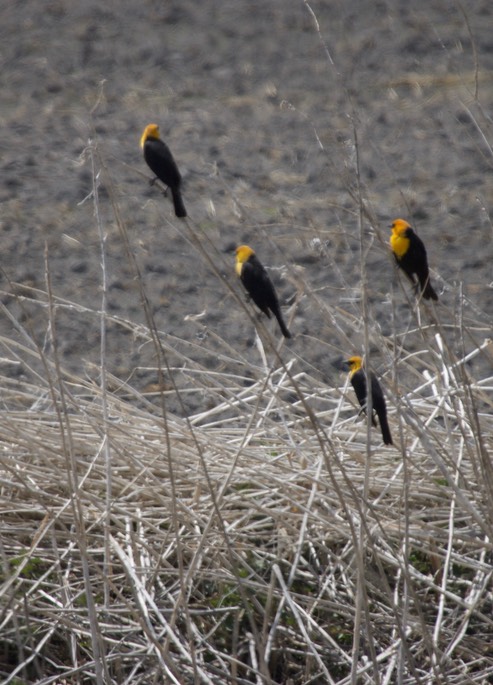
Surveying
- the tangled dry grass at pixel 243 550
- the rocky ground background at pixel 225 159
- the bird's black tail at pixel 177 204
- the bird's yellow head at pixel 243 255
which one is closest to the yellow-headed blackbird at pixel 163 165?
the bird's black tail at pixel 177 204

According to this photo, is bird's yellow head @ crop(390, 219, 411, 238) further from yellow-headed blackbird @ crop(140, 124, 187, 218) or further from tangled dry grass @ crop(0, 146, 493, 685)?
yellow-headed blackbird @ crop(140, 124, 187, 218)

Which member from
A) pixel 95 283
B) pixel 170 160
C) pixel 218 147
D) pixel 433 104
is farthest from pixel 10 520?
pixel 433 104

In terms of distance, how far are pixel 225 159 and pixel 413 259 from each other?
4762mm

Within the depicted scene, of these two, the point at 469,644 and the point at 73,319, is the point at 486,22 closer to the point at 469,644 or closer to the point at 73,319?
the point at 73,319

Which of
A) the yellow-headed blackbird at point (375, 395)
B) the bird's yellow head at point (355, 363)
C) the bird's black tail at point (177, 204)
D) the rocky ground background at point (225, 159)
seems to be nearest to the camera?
the bird's black tail at point (177, 204)

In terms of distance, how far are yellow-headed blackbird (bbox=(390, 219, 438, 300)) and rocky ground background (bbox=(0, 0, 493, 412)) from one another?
0.72ft

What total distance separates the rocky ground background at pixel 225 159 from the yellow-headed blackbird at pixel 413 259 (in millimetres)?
218

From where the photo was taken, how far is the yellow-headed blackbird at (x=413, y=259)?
2.56 metres

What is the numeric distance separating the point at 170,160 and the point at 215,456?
984 millimetres

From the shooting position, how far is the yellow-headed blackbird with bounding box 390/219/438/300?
101 inches

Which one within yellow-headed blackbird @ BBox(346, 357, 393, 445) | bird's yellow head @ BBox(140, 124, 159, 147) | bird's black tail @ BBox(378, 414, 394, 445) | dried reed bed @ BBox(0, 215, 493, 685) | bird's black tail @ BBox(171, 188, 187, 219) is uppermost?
bird's yellow head @ BBox(140, 124, 159, 147)

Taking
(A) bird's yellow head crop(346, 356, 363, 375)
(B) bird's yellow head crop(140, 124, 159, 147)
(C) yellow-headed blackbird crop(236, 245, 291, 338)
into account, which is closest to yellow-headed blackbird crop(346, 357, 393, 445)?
(A) bird's yellow head crop(346, 356, 363, 375)

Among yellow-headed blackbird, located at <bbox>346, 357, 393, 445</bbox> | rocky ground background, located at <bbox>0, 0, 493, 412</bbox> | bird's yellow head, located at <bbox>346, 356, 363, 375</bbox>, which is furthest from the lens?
rocky ground background, located at <bbox>0, 0, 493, 412</bbox>

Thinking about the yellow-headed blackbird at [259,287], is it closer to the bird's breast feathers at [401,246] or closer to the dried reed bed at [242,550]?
the dried reed bed at [242,550]
